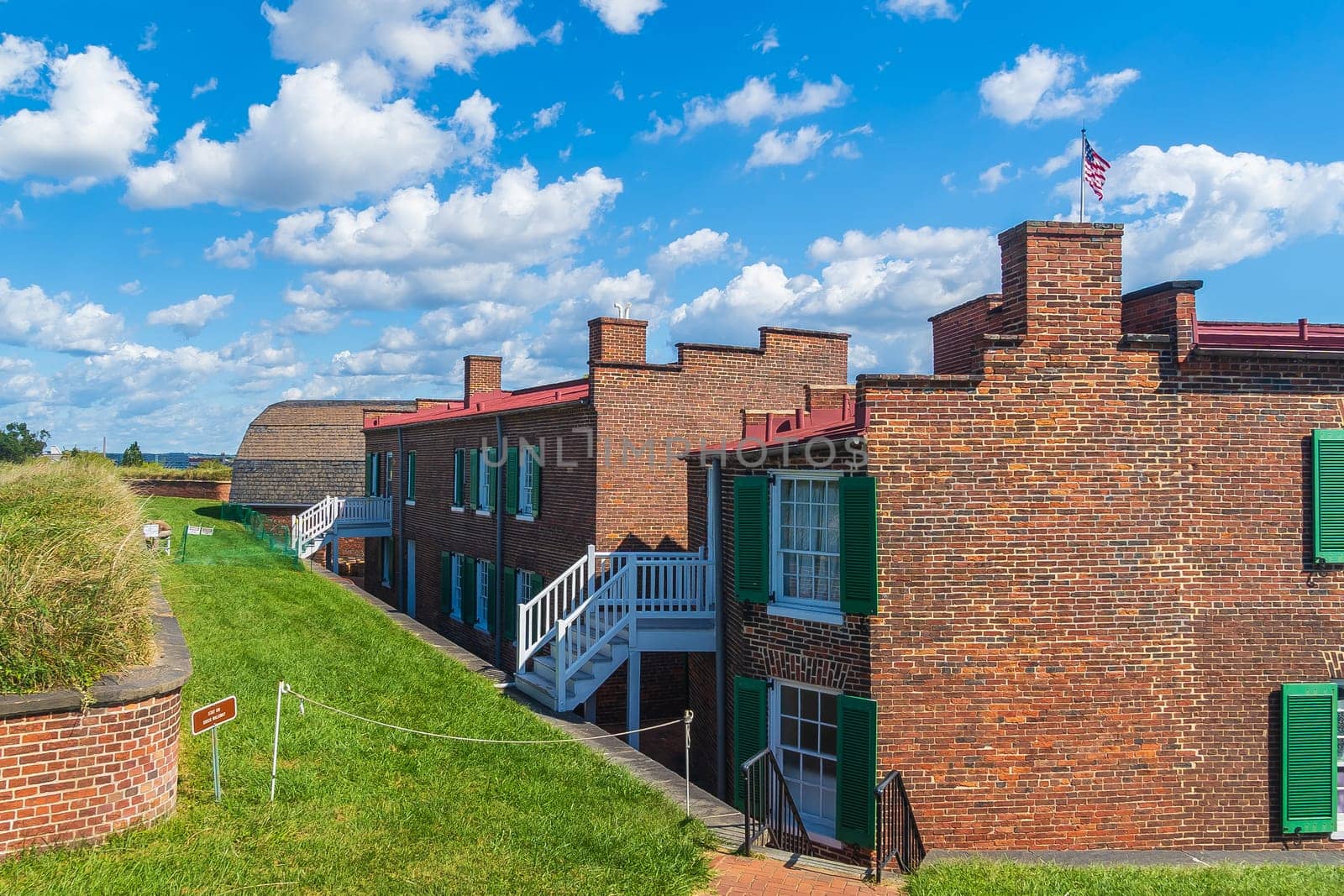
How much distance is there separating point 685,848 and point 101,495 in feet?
42.7

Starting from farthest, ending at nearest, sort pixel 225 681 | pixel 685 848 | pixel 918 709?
pixel 225 681
pixel 918 709
pixel 685 848

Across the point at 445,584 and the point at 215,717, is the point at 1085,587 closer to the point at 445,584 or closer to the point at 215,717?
the point at 215,717

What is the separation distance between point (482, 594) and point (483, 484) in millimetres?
2664

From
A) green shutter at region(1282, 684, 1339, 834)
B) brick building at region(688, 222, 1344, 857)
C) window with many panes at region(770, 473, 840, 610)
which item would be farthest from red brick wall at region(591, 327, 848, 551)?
green shutter at region(1282, 684, 1339, 834)

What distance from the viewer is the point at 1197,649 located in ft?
32.9

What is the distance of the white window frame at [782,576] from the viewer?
10617 mm

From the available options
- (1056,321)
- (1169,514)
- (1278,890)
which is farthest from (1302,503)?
(1278,890)

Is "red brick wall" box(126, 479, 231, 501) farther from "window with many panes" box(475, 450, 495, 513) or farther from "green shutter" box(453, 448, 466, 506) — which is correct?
"window with many panes" box(475, 450, 495, 513)

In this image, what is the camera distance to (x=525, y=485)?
20.0 m

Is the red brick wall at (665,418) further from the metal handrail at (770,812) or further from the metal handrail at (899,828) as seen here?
the metal handrail at (899,828)

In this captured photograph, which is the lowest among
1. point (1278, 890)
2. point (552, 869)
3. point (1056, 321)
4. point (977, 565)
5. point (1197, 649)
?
point (1278, 890)

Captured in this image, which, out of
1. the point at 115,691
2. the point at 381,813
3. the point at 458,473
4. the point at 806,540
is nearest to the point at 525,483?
the point at 458,473

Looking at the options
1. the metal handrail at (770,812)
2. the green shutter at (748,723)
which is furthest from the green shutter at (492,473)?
the metal handrail at (770,812)

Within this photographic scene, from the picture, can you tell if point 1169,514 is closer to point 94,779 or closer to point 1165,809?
point 1165,809
